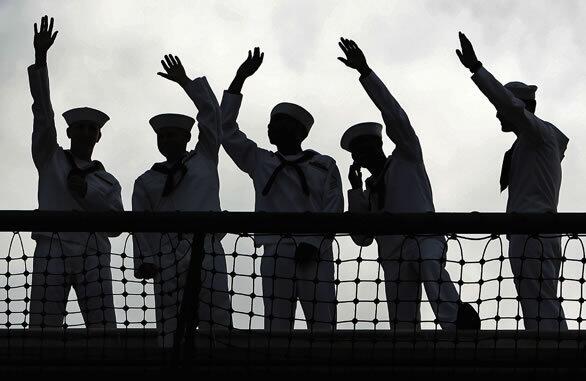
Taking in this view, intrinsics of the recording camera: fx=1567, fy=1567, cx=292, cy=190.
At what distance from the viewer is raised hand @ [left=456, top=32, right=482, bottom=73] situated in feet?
42.0

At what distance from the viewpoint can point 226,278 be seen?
43.6 ft

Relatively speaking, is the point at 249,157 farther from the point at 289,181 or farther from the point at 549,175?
the point at 549,175

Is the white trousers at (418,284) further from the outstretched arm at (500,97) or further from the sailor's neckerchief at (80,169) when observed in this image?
the sailor's neckerchief at (80,169)

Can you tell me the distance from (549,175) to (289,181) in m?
2.28

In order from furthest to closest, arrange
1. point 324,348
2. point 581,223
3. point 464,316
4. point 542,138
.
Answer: point 542,138
point 464,316
point 324,348
point 581,223

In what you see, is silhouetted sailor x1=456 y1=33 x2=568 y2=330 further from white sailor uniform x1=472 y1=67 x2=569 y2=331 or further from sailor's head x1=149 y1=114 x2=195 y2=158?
sailor's head x1=149 y1=114 x2=195 y2=158

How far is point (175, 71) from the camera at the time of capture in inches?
550

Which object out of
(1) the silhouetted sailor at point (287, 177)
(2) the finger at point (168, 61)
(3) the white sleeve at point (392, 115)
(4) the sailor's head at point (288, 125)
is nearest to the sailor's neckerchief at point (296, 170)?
(1) the silhouetted sailor at point (287, 177)

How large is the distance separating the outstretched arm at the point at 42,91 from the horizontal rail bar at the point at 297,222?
3.44 m

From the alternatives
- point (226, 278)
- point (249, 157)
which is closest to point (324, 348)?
point (226, 278)

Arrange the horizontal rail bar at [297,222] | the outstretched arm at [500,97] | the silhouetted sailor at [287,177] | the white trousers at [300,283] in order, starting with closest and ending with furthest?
the horizontal rail bar at [297,222] → the outstretched arm at [500,97] → the white trousers at [300,283] → the silhouetted sailor at [287,177]

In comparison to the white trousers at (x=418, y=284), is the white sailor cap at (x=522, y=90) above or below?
above

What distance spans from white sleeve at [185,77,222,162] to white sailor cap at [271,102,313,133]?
0.53 meters

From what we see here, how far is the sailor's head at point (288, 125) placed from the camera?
13711 millimetres
